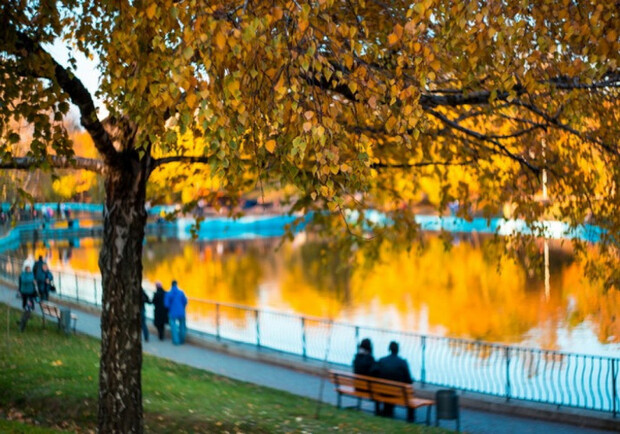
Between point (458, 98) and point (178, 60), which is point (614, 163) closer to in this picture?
point (458, 98)

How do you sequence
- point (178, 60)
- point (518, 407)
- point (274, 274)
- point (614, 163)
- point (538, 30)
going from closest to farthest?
point (178, 60), point (538, 30), point (614, 163), point (518, 407), point (274, 274)

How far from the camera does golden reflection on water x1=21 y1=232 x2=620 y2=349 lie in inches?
1090

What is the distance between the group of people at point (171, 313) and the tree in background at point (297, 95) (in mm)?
7394

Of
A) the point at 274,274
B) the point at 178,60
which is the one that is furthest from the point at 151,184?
the point at 274,274

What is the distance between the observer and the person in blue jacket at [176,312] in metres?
19.9

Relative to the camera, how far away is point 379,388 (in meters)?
13.4

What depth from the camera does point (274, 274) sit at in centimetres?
4553

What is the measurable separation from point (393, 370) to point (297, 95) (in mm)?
8276

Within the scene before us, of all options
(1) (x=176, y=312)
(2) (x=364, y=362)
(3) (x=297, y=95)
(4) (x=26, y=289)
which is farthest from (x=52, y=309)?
(3) (x=297, y=95)

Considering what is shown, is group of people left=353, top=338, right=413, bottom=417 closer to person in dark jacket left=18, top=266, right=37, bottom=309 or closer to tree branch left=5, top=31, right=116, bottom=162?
tree branch left=5, top=31, right=116, bottom=162

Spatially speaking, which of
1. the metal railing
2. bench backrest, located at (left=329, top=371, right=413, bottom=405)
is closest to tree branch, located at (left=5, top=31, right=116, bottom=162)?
bench backrest, located at (left=329, top=371, right=413, bottom=405)

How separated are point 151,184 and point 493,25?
987 cm

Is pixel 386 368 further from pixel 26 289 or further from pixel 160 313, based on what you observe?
pixel 26 289

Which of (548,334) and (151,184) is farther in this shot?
(548,334)
